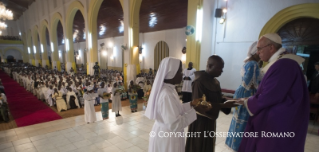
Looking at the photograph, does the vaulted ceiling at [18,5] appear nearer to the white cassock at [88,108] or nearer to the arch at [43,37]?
the arch at [43,37]

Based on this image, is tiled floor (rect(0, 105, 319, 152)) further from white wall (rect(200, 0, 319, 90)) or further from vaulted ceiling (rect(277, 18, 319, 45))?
vaulted ceiling (rect(277, 18, 319, 45))

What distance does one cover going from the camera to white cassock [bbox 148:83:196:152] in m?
1.78

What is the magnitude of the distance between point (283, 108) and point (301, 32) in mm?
4903

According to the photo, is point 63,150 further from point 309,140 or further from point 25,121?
point 309,140

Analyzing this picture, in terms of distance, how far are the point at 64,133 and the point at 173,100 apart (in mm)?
3988

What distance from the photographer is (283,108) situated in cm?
156

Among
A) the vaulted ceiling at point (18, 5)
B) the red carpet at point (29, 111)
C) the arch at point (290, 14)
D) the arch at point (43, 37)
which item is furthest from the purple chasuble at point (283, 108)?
the vaulted ceiling at point (18, 5)

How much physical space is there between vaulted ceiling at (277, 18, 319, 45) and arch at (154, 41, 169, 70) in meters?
12.5

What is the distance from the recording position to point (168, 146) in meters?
1.97

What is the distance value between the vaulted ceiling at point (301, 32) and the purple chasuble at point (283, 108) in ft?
15.2

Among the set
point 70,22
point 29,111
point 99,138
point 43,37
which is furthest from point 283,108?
point 43,37

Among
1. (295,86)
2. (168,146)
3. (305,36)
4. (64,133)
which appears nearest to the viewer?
(295,86)

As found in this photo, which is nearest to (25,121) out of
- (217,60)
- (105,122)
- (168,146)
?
(105,122)

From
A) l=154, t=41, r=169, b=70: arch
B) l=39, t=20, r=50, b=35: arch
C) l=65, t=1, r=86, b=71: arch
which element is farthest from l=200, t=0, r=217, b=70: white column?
l=39, t=20, r=50, b=35: arch
